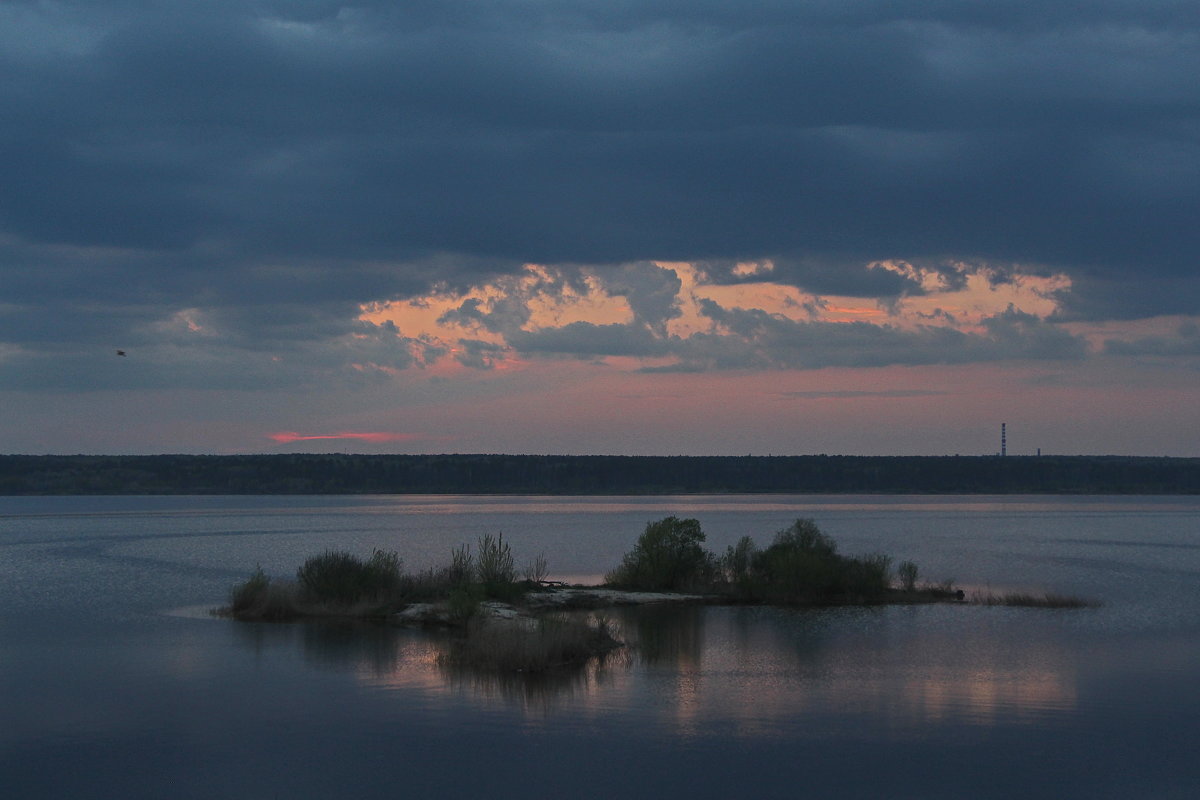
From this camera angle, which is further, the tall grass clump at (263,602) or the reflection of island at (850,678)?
the tall grass clump at (263,602)

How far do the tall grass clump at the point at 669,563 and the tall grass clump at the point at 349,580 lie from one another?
8071 mm

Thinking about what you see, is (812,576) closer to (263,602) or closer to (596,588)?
(596,588)

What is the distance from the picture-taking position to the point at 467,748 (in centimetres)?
1958

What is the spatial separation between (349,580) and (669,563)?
1131 centimetres

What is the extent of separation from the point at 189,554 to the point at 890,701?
53646 millimetres

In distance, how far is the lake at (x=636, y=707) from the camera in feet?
58.0

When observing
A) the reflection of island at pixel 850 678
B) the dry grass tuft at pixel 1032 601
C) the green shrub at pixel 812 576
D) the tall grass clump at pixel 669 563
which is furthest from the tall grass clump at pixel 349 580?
the dry grass tuft at pixel 1032 601

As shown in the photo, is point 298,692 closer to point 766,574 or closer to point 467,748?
point 467,748

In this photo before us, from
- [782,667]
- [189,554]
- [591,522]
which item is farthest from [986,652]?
[591,522]

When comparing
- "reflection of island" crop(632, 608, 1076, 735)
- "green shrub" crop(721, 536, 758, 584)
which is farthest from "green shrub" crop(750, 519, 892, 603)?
"reflection of island" crop(632, 608, 1076, 735)

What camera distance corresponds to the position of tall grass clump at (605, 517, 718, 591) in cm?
4241

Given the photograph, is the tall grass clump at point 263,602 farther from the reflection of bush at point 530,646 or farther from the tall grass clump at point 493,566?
the reflection of bush at point 530,646

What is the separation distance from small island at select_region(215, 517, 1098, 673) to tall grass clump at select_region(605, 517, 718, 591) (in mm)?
35

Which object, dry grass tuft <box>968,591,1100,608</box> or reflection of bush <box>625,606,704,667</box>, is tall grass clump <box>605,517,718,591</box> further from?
dry grass tuft <box>968,591,1100,608</box>
